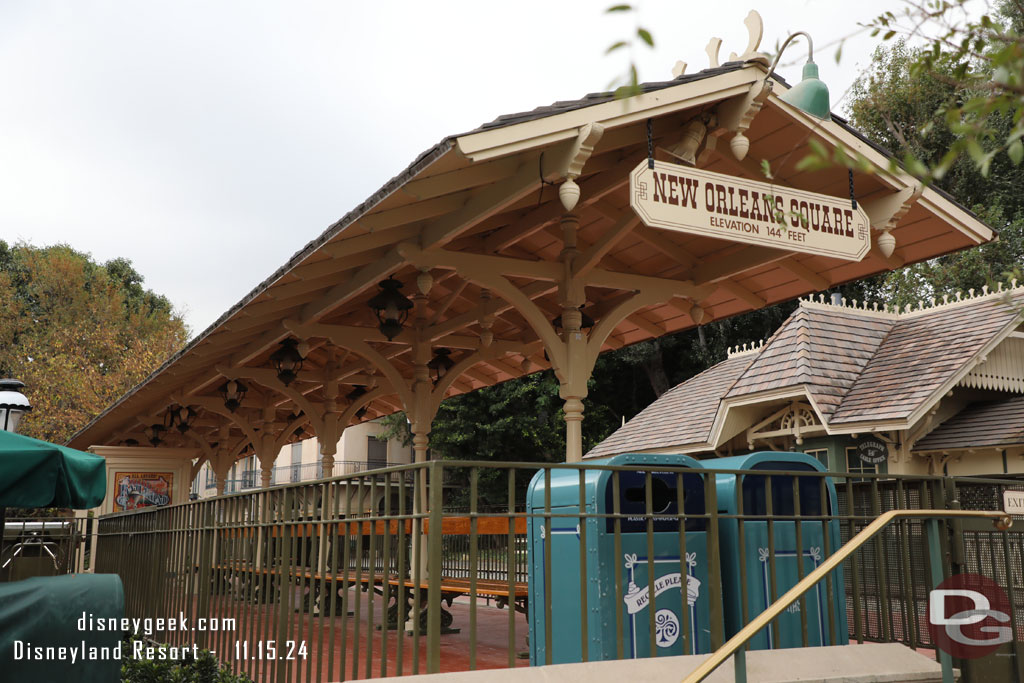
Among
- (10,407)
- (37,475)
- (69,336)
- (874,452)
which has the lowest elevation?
(37,475)

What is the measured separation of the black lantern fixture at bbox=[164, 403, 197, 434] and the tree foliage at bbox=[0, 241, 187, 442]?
51.3ft

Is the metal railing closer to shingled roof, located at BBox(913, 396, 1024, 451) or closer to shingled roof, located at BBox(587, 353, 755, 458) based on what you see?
shingled roof, located at BBox(587, 353, 755, 458)

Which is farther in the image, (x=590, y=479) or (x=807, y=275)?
(x=807, y=275)

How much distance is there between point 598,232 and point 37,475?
227 inches

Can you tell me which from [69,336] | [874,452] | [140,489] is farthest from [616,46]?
[69,336]

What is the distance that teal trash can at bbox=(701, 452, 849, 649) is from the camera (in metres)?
5.57

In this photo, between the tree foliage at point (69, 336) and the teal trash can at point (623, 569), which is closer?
the teal trash can at point (623, 569)

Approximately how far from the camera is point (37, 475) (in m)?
Result: 6.32

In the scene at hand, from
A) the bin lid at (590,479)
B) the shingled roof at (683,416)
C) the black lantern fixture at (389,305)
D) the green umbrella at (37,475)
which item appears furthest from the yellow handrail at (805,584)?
the shingled roof at (683,416)

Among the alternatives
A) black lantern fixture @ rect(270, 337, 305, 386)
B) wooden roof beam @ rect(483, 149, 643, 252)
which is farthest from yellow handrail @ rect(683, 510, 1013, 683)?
black lantern fixture @ rect(270, 337, 305, 386)

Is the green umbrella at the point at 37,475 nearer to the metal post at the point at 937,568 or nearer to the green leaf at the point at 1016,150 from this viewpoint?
the metal post at the point at 937,568

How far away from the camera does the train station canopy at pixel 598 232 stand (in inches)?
255

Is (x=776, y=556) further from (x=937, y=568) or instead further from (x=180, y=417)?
(x=180, y=417)

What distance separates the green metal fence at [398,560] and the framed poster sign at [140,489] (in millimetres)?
3901
